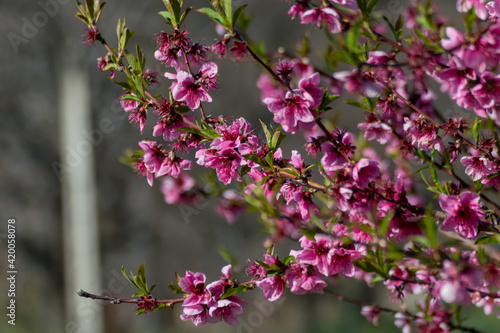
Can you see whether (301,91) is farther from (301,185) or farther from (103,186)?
(103,186)

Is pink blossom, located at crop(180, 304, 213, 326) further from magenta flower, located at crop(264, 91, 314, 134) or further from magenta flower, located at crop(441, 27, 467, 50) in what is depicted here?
magenta flower, located at crop(441, 27, 467, 50)

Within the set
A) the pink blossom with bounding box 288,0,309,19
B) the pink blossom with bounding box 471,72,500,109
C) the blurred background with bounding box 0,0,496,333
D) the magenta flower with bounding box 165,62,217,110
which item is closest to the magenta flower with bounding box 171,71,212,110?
the magenta flower with bounding box 165,62,217,110

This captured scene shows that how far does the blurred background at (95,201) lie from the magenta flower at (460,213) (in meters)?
1.62

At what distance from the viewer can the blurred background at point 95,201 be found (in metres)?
2.40

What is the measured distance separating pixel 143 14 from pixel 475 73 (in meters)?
2.07

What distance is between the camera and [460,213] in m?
0.80

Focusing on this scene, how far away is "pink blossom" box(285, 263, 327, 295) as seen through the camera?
832 millimetres

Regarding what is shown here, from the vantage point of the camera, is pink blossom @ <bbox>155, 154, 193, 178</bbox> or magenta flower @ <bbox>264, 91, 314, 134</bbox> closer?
magenta flower @ <bbox>264, 91, 314, 134</bbox>

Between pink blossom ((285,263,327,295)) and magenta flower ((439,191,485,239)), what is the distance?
241mm

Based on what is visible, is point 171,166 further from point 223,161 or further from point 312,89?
point 312,89

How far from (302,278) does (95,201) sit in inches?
73.3

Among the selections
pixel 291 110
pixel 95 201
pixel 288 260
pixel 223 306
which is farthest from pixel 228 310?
pixel 95 201

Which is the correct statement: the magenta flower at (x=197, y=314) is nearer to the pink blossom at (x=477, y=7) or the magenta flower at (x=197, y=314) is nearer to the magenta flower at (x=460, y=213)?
the magenta flower at (x=460, y=213)

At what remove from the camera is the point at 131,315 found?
2.42 m
